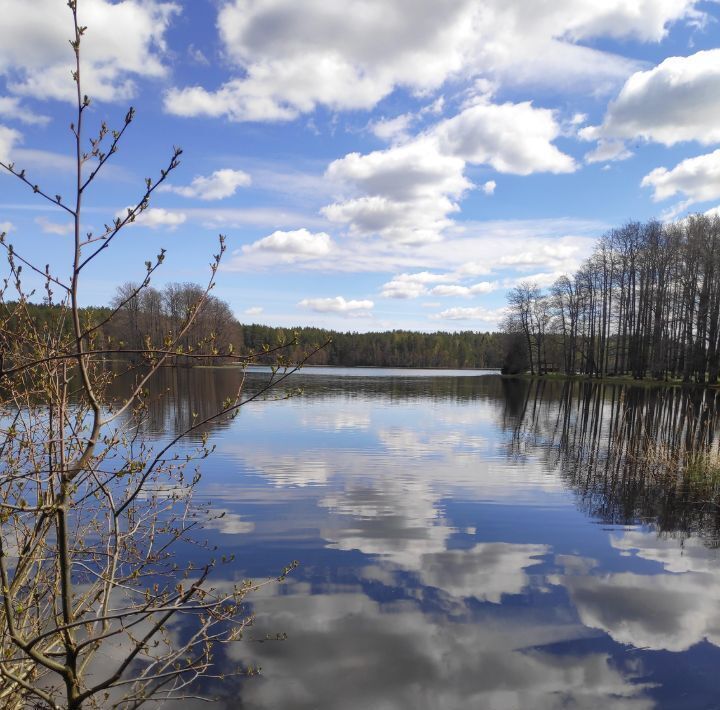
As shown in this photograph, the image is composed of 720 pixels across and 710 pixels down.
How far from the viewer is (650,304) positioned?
58188mm

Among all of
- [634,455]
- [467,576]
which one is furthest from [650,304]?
[467,576]

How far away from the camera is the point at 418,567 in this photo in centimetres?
971

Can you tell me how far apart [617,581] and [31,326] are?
9.95 meters

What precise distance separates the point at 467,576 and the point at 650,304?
192 feet

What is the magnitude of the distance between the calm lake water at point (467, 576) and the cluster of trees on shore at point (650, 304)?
132 feet

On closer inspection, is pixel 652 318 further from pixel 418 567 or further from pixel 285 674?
pixel 285 674

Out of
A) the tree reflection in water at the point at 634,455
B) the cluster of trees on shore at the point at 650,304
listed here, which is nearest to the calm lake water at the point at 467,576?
the tree reflection in water at the point at 634,455

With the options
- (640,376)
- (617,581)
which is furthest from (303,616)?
(640,376)

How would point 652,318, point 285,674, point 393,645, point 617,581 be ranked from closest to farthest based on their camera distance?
→ point 285,674, point 393,645, point 617,581, point 652,318

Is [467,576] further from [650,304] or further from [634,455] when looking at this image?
[650,304]

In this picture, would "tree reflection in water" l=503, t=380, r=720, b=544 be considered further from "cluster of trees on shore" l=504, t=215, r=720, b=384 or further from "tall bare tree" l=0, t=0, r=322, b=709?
"cluster of trees on shore" l=504, t=215, r=720, b=384

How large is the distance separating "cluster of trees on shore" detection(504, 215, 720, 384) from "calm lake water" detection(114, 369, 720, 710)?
40.2 meters

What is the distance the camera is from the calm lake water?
6539 mm

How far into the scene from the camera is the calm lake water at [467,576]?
6.54 meters
